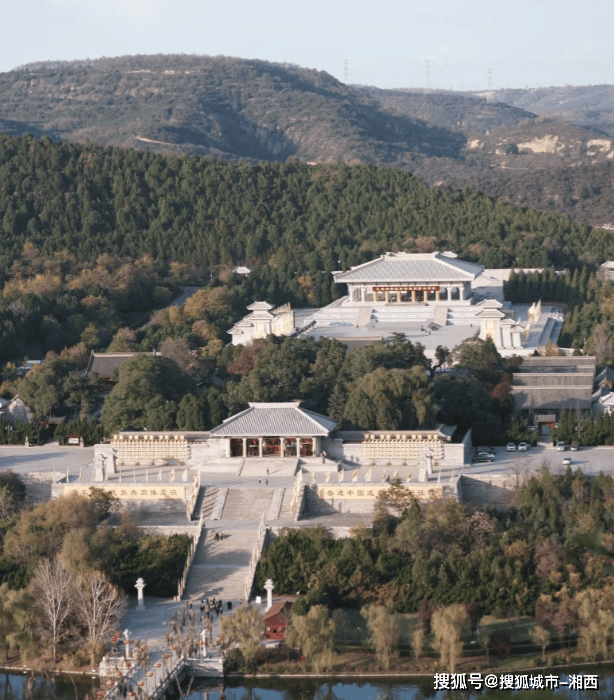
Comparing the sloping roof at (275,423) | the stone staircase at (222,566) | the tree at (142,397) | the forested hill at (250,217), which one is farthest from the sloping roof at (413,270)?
the stone staircase at (222,566)

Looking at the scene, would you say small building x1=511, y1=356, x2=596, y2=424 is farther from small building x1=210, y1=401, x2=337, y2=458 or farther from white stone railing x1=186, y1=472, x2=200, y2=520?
white stone railing x1=186, y1=472, x2=200, y2=520

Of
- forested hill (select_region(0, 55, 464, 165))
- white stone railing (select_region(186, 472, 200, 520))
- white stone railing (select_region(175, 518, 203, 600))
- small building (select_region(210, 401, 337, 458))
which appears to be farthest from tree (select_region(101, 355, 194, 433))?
forested hill (select_region(0, 55, 464, 165))

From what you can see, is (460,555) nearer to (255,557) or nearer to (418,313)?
(255,557)

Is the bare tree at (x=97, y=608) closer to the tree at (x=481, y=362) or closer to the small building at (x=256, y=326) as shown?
the tree at (x=481, y=362)

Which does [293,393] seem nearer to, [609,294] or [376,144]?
[609,294]

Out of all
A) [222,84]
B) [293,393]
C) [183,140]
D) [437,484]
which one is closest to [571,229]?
[293,393]

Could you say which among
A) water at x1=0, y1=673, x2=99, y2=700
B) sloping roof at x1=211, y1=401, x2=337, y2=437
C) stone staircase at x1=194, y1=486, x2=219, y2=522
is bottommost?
water at x1=0, y1=673, x2=99, y2=700
